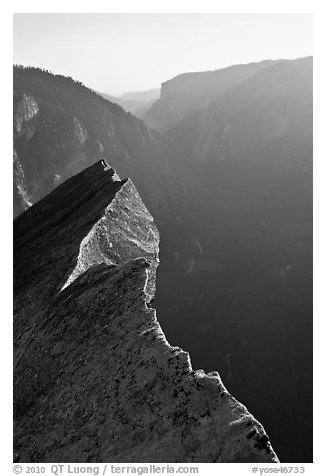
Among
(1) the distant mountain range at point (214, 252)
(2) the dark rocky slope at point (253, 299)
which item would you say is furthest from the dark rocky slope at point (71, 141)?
(2) the dark rocky slope at point (253, 299)

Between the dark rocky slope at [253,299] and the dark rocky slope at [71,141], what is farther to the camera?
the dark rocky slope at [71,141]

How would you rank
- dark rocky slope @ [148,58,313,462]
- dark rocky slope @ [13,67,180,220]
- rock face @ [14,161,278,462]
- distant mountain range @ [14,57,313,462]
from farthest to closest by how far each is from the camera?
dark rocky slope @ [13,67,180,220] → distant mountain range @ [14,57,313,462] → dark rocky slope @ [148,58,313,462] → rock face @ [14,161,278,462]

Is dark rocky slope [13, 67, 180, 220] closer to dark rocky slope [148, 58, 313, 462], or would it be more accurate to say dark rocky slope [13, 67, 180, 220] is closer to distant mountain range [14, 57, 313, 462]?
distant mountain range [14, 57, 313, 462]

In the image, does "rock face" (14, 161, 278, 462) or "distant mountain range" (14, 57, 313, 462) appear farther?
"distant mountain range" (14, 57, 313, 462)

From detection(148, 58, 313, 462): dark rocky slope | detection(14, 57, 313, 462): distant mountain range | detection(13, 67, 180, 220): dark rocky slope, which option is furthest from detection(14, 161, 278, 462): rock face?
detection(13, 67, 180, 220): dark rocky slope

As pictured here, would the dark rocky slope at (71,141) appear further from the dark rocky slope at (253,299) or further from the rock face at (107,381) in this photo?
the rock face at (107,381)

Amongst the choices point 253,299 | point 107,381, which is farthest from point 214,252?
point 107,381
